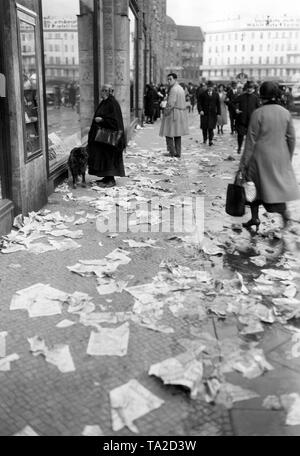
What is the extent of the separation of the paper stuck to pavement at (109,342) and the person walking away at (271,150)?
2.86 metres

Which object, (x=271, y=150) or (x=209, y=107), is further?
A: (x=209, y=107)

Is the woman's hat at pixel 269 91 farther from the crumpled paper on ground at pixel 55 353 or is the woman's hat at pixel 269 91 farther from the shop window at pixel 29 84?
the crumpled paper on ground at pixel 55 353

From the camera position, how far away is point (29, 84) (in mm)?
7207

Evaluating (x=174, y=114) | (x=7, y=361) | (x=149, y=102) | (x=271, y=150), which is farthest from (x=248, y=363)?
(x=149, y=102)

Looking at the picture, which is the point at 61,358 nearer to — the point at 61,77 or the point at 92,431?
the point at 92,431

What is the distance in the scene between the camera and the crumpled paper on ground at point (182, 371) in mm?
3320

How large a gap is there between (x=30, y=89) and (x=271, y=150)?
339 cm

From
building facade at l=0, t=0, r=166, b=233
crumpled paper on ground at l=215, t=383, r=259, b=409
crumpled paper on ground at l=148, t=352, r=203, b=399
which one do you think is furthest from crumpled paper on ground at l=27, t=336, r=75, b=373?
building facade at l=0, t=0, r=166, b=233

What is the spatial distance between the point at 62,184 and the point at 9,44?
12.2ft

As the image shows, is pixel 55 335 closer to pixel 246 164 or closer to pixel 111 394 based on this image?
pixel 111 394

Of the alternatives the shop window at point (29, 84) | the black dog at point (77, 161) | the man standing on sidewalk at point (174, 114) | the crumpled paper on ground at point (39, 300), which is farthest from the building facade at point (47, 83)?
the man standing on sidewalk at point (174, 114)

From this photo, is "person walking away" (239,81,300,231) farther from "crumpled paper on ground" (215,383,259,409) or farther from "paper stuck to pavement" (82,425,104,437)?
"paper stuck to pavement" (82,425,104,437)

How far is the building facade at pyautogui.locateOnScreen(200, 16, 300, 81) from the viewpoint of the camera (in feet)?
496
